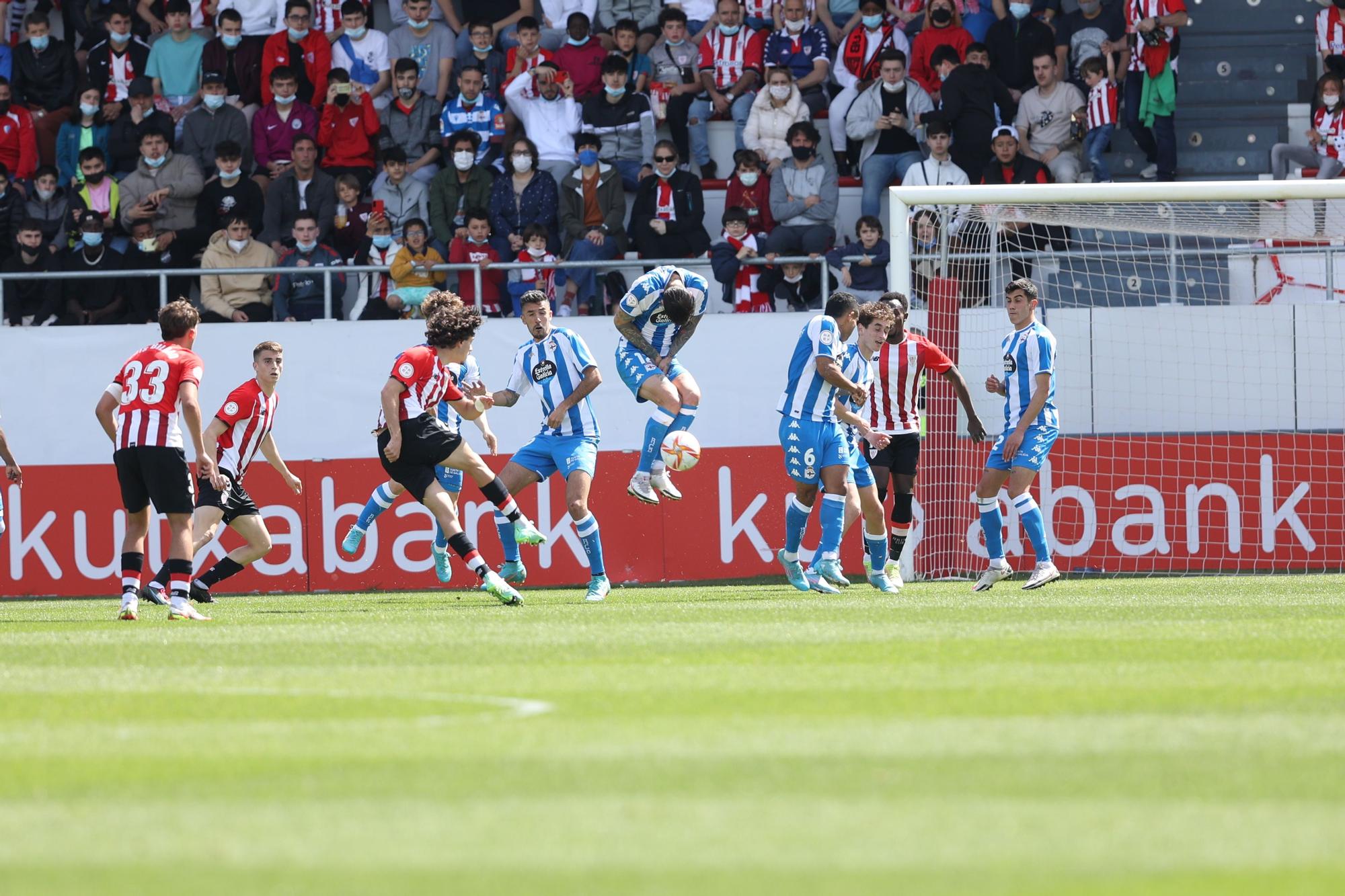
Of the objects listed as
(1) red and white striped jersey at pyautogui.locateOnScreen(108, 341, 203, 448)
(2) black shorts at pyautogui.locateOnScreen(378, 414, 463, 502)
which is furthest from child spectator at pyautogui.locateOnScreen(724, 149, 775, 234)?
(1) red and white striped jersey at pyautogui.locateOnScreen(108, 341, 203, 448)

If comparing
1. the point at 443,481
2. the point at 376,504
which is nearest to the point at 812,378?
the point at 443,481

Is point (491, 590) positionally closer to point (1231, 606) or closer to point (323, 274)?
point (1231, 606)

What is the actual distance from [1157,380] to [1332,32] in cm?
592

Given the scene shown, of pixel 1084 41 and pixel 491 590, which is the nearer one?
pixel 491 590

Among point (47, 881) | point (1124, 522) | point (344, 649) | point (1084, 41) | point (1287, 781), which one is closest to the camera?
point (47, 881)

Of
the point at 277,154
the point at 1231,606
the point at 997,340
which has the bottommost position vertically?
the point at 1231,606

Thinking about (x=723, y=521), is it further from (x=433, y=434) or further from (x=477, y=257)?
(x=433, y=434)

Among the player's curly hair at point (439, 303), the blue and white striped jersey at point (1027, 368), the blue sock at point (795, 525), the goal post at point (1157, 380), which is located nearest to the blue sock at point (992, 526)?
the blue and white striped jersey at point (1027, 368)

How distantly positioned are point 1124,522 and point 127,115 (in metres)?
12.0

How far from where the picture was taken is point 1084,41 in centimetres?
2005

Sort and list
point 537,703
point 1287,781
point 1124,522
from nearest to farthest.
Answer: point 1287,781
point 537,703
point 1124,522

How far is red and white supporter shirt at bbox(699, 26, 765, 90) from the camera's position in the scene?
20.5m

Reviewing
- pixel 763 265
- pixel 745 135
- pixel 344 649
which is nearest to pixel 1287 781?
pixel 344 649

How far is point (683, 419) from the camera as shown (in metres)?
14.1
